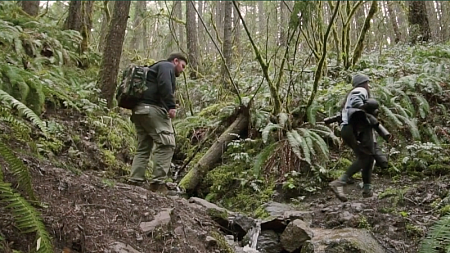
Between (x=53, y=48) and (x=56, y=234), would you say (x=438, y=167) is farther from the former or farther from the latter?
(x=53, y=48)

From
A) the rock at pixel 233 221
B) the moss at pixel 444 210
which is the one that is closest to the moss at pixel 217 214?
the rock at pixel 233 221

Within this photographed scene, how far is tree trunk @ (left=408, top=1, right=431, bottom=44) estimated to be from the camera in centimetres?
1242

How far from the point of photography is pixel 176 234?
3756mm

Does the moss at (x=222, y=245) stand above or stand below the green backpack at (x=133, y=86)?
below

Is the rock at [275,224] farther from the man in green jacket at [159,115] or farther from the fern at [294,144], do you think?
the fern at [294,144]

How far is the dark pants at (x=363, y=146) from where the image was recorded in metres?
5.79

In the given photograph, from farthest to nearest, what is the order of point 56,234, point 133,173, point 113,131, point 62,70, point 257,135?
point 62,70 → point 257,135 → point 113,131 → point 133,173 → point 56,234

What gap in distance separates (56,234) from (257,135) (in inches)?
222

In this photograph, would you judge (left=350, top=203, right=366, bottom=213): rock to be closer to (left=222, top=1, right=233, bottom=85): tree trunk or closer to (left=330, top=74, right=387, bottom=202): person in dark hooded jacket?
(left=330, top=74, right=387, bottom=202): person in dark hooded jacket

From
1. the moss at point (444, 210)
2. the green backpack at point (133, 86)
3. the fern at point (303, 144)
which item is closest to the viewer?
the moss at point (444, 210)

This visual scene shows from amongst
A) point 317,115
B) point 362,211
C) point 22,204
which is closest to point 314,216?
point 362,211

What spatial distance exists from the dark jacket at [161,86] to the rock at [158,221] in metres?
2.05

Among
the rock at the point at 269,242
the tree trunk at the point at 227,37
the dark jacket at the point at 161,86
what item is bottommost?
the rock at the point at 269,242

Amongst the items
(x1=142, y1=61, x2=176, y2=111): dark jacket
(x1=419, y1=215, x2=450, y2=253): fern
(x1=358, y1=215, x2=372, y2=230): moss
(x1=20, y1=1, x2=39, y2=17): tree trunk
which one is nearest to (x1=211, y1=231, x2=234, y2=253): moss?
(x1=358, y1=215, x2=372, y2=230): moss
